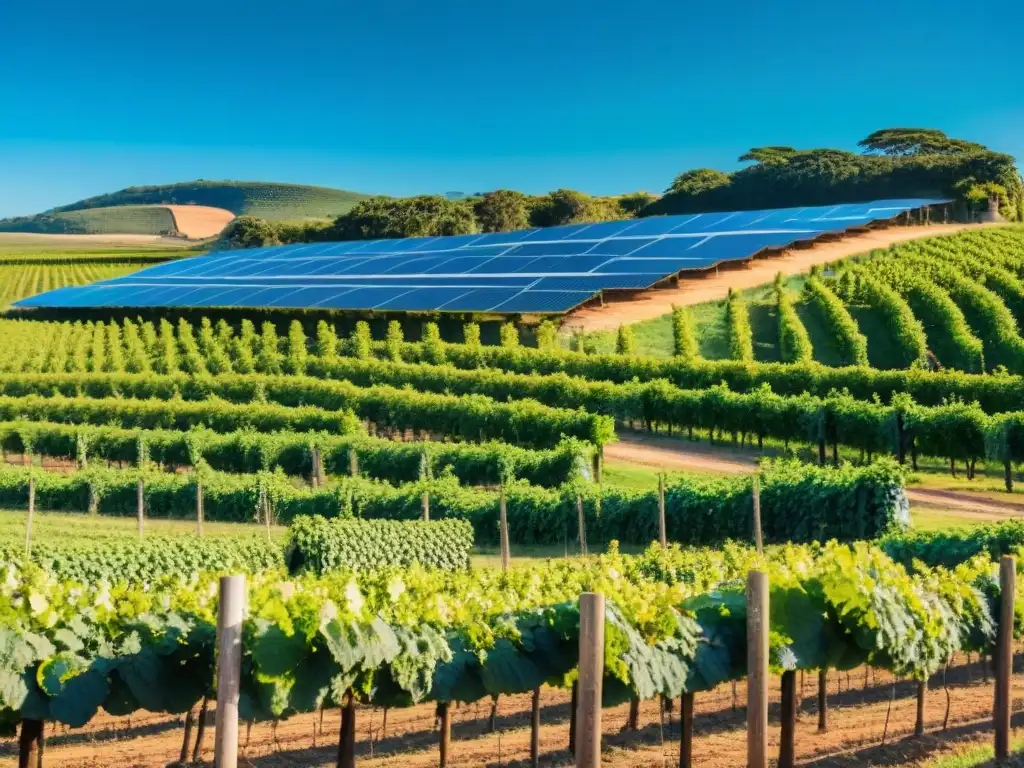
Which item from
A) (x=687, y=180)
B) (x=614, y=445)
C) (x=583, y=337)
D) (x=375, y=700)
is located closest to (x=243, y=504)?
(x=614, y=445)

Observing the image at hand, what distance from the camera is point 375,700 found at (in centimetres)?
941

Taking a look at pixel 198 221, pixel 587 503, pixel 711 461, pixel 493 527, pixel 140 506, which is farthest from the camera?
pixel 198 221

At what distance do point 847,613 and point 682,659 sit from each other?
155 cm

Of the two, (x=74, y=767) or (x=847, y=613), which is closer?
(x=847, y=613)

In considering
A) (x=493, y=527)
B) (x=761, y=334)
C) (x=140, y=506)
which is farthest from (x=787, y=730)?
(x=761, y=334)

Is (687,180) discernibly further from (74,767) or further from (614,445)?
(74,767)

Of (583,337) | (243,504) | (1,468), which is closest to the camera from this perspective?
(243,504)

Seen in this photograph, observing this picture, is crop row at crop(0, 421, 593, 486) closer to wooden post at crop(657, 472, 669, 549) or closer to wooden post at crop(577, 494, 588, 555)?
wooden post at crop(577, 494, 588, 555)

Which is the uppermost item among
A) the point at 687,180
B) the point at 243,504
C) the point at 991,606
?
the point at 687,180

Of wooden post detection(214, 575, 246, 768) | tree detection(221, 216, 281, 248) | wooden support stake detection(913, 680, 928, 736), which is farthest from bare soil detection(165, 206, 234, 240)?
wooden post detection(214, 575, 246, 768)

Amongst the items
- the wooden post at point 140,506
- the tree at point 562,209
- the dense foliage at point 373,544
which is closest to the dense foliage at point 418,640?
the dense foliage at point 373,544

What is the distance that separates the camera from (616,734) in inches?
488

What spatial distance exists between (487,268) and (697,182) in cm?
4278

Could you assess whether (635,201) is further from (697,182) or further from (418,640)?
(418,640)
